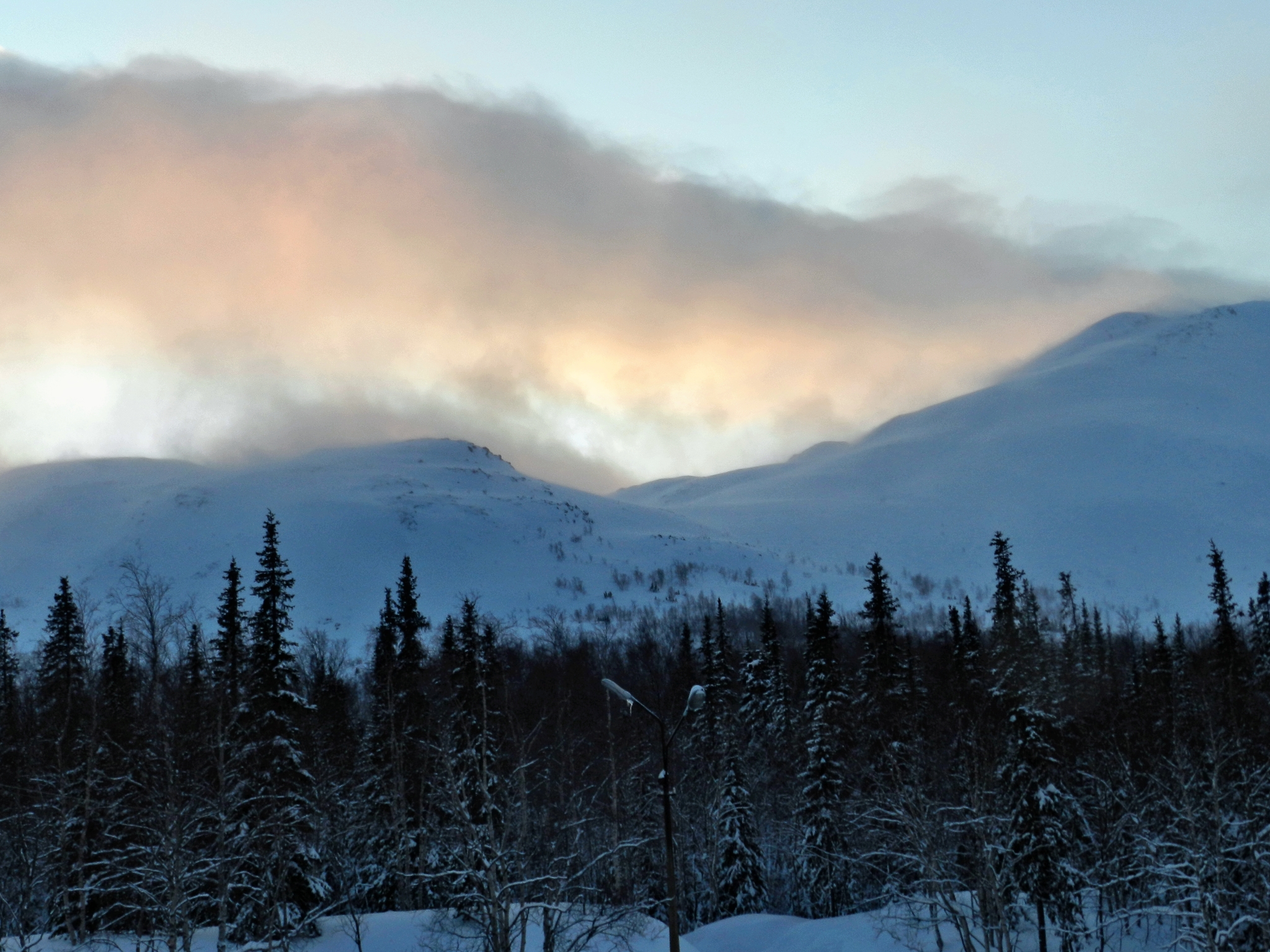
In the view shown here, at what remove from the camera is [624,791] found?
211 ft

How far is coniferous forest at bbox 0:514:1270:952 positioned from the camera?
35531mm

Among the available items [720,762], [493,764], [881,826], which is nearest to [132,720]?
[493,764]

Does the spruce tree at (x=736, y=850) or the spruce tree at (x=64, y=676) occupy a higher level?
the spruce tree at (x=64, y=676)

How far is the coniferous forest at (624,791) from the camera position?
1399 inches

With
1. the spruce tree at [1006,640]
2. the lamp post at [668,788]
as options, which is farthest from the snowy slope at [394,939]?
the spruce tree at [1006,640]

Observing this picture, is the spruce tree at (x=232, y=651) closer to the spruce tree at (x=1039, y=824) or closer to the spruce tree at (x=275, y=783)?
the spruce tree at (x=275, y=783)

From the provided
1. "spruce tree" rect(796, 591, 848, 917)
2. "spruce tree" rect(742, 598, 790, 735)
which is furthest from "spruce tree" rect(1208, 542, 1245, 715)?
"spruce tree" rect(742, 598, 790, 735)

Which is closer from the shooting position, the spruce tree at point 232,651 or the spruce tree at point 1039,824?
the spruce tree at point 232,651

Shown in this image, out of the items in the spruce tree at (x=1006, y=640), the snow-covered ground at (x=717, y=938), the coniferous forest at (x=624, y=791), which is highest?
the spruce tree at (x=1006, y=640)

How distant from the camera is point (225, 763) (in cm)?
3300

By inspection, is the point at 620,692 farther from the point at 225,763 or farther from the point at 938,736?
the point at 938,736

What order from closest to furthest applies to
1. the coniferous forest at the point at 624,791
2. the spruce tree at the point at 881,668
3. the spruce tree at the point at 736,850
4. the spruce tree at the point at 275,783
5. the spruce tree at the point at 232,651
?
1. the coniferous forest at the point at 624,791
2. the spruce tree at the point at 275,783
3. the spruce tree at the point at 232,651
4. the spruce tree at the point at 881,668
5. the spruce tree at the point at 736,850

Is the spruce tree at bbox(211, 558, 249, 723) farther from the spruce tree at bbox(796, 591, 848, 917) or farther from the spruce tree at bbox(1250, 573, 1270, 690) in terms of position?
the spruce tree at bbox(1250, 573, 1270, 690)

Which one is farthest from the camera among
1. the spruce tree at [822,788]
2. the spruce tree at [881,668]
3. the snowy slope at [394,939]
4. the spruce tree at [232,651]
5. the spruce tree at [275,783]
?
the spruce tree at [881,668]
